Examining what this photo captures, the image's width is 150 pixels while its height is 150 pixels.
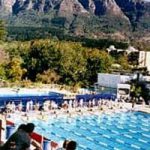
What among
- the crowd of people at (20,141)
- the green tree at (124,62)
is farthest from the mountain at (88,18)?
the crowd of people at (20,141)

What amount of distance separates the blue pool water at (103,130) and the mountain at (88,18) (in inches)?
4916

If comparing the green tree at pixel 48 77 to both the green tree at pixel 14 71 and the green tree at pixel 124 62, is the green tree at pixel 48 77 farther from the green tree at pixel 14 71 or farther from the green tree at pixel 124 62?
the green tree at pixel 124 62

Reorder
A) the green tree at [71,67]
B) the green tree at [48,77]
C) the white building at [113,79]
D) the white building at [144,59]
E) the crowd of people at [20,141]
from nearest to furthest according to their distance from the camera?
the crowd of people at [20,141] < the white building at [113,79] < the green tree at [48,77] < the green tree at [71,67] < the white building at [144,59]

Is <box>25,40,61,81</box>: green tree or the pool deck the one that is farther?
<box>25,40,61,81</box>: green tree

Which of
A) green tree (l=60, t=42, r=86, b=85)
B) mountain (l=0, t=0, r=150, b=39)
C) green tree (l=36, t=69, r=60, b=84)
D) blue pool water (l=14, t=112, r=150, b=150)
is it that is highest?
mountain (l=0, t=0, r=150, b=39)

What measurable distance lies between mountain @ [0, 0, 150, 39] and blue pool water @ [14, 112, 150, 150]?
125 metres

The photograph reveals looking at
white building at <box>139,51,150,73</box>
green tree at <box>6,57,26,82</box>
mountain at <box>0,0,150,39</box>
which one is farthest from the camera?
mountain at <box>0,0,150,39</box>

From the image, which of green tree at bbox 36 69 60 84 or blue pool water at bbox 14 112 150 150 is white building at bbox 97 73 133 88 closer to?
green tree at bbox 36 69 60 84

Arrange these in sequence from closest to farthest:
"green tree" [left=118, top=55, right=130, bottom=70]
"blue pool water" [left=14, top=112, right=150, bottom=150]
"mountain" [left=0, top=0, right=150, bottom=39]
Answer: "blue pool water" [left=14, top=112, right=150, bottom=150], "green tree" [left=118, top=55, right=130, bottom=70], "mountain" [left=0, top=0, right=150, bottom=39]

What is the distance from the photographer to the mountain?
Answer: 16450 cm

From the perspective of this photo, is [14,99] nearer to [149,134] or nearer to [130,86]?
[149,134]

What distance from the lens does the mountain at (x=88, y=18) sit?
164 metres

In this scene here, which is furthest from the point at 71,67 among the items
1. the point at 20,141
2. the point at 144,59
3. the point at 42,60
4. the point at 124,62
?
the point at 20,141

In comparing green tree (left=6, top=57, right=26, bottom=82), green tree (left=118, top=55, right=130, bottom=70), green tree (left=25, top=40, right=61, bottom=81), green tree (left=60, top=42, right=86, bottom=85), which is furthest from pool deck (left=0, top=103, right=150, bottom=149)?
green tree (left=118, top=55, right=130, bottom=70)
